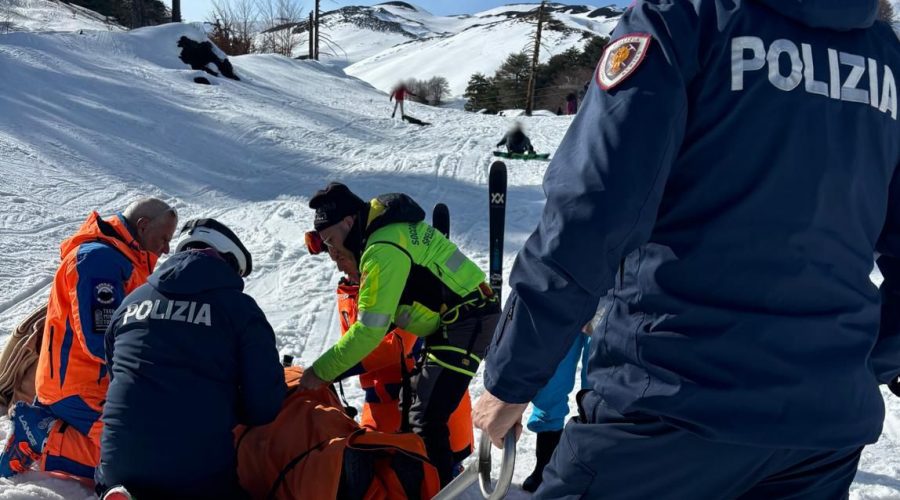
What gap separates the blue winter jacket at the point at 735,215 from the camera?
4.08 feet

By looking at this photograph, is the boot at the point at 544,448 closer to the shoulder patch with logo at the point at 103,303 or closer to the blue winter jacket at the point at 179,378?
the blue winter jacket at the point at 179,378

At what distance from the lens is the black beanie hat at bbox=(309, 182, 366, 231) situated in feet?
10.4

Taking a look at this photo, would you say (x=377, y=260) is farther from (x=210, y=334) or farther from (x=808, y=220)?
(x=808, y=220)

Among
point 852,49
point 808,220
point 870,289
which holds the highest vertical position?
point 852,49

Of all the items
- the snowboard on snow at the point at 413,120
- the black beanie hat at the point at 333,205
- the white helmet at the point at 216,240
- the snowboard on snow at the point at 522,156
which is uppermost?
the black beanie hat at the point at 333,205

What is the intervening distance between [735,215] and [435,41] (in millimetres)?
74565

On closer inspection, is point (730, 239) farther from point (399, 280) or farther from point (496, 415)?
point (399, 280)

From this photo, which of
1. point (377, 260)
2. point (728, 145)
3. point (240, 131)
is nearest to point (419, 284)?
point (377, 260)

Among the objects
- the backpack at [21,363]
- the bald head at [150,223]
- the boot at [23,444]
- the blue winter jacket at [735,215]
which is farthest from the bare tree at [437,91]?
the blue winter jacket at [735,215]

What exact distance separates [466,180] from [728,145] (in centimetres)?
950

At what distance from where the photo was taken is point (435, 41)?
237ft

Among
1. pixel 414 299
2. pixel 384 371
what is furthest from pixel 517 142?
pixel 414 299

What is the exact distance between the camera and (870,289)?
53.4 inches

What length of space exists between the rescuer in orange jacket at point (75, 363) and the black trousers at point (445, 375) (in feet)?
4.89
